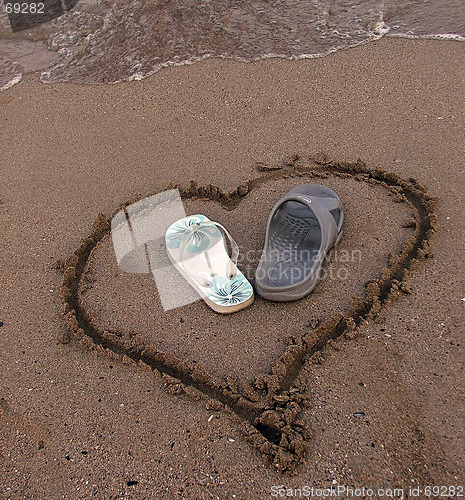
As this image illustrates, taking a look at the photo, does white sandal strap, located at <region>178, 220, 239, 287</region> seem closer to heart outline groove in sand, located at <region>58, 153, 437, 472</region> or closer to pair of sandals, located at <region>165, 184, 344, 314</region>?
pair of sandals, located at <region>165, 184, 344, 314</region>

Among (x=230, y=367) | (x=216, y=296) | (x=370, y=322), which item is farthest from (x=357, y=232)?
(x=230, y=367)

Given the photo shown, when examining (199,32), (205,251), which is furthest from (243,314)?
(199,32)

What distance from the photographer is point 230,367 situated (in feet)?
6.10

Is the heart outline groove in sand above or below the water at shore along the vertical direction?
below

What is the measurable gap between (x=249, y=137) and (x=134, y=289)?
51.3 inches

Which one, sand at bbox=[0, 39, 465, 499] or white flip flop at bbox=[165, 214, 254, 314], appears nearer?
sand at bbox=[0, 39, 465, 499]

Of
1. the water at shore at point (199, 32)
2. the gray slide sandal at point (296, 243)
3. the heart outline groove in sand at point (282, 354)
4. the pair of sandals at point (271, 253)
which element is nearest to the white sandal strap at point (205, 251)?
the pair of sandals at point (271, 253)

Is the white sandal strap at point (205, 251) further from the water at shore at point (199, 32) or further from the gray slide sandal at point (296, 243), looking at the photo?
the water at shore at point (199, 32)

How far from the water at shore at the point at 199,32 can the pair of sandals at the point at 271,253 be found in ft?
6.03

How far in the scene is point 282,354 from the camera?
1.88 metres

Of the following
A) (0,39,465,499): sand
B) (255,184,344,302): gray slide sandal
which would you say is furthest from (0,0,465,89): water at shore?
(255,184,344,302): gray slide sandal

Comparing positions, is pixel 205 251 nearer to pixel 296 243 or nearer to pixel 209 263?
pixel 209 263

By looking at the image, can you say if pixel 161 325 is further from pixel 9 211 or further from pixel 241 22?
pixel 241 22

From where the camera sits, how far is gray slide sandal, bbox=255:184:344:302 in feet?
6.62
